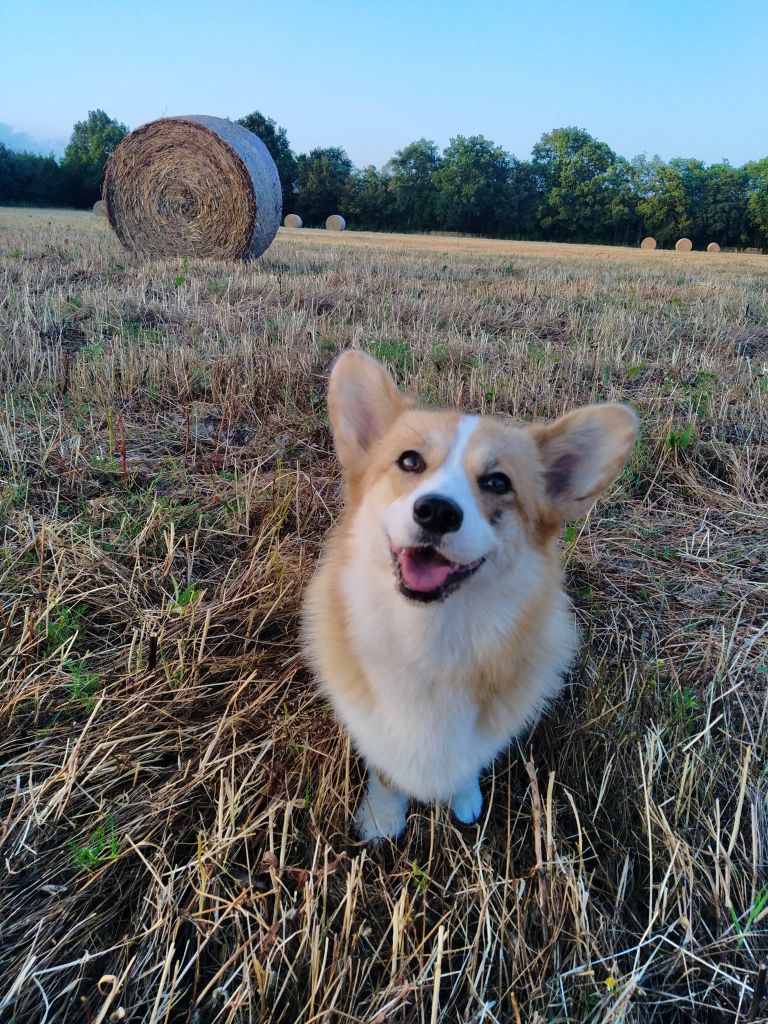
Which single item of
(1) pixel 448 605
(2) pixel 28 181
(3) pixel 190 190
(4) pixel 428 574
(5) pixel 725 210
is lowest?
(1) pixel 448 605

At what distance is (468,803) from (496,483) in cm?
100

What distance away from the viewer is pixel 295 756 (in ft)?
6.34

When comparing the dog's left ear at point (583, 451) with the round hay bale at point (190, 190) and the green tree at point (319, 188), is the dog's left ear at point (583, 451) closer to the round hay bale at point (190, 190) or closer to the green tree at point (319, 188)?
the round hay bale at point (190, 190)

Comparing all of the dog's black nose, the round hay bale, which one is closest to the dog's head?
the dog's black nose

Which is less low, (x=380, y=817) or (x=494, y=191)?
(x=494, y=191)

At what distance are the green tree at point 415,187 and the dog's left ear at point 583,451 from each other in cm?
4473

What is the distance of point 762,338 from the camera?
5.85 meters

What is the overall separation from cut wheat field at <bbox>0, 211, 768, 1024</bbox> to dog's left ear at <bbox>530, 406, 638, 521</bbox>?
64 centimetres

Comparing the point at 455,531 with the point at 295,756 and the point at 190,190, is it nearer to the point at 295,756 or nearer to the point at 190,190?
the point at 295,756

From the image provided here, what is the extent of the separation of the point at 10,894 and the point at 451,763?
3.75 ft

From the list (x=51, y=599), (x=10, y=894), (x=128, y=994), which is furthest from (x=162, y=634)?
(x=128, y=994)

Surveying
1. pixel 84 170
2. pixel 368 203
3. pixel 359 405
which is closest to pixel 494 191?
pixel 368 203

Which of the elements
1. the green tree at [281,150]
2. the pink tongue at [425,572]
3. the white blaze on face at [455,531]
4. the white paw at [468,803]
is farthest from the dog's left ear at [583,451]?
the green tree at [281,150]

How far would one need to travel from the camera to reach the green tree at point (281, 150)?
133 feet
